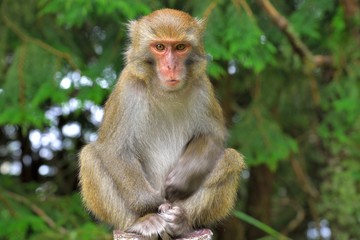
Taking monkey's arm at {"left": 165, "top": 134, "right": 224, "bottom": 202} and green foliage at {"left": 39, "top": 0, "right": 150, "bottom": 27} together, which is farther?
green foliage at {"left": 39, "top": 0, "right": 150, "bottom": 27}

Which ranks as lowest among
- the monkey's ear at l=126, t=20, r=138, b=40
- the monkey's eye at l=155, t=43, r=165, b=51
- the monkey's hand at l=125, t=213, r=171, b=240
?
the monkey's hand at l=125, t=213, r=171, b=240

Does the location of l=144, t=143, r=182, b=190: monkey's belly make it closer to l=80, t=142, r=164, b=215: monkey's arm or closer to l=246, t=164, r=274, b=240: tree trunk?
l=80, t=142, r=164, b=215: monkey's arm

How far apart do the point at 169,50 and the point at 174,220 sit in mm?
1156

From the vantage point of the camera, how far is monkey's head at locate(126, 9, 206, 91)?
5441 mm

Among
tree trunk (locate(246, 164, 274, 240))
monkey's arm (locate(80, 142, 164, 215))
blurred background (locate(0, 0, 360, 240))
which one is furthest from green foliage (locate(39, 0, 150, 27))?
tree trunk (locate(246, 164, 274, 240))

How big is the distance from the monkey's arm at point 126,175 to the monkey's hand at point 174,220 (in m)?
0.11

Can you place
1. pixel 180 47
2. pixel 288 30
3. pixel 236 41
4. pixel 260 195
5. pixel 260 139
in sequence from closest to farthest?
pixel 180 47 → pixel 236 41 → pixel 288 30 → pixel 260 139 → pixel 260 195

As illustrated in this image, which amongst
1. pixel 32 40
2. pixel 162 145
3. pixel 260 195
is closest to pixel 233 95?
pixel 260 195

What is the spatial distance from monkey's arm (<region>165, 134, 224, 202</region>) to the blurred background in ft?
3.92

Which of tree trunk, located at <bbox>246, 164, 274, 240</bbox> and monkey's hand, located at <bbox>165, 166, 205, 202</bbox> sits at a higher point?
monkey's hand, located at <bbox>165, 166, 205, 202</bbox>

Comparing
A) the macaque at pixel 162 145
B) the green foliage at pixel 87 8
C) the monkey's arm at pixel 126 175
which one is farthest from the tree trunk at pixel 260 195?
the monkey's arm at pixel 126 175

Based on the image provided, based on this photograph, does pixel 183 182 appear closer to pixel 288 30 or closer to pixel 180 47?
pixel 180 47

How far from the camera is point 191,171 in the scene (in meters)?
5.65

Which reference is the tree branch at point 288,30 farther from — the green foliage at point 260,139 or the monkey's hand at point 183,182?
the monkey's hand at point 183,182
